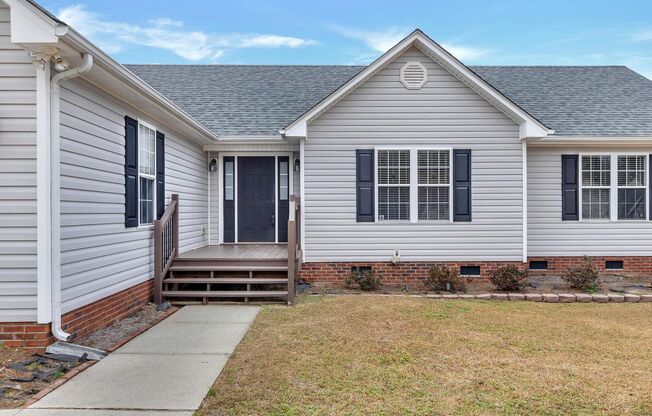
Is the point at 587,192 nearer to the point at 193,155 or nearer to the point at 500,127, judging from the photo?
the point at 500,127

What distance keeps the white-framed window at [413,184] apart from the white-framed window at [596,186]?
346cm

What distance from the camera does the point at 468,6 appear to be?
17.2 m

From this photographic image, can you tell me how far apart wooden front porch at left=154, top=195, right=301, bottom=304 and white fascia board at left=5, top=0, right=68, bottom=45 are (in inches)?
145

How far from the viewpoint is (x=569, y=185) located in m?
10.1

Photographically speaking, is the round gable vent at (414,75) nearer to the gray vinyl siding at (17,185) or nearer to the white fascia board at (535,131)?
the white fascia board at (535,131)

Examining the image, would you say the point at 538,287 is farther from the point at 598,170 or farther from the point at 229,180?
the point at 229,180

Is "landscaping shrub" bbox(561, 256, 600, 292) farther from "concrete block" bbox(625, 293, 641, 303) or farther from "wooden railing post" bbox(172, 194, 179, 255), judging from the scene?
"wooden railing post" bbox(172, 194, 179, 255)

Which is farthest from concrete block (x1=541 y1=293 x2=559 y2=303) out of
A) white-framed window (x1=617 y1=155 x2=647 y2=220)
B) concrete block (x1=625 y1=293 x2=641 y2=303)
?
white-framed window (x1=617 y1=155 x2=647 y2=220)

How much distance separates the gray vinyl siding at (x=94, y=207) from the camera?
5.05 m

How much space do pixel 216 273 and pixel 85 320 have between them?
272 centimetres

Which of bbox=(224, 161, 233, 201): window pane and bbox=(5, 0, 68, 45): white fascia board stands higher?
bbox=(5, 0, 68, 45): white fascia board

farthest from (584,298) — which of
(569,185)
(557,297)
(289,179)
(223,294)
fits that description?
(289,179)

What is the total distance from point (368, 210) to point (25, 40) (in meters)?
6.29

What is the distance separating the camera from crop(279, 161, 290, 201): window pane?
10727 mm
